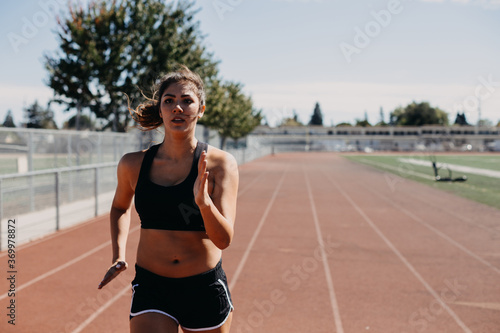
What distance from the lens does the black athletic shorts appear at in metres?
2.13

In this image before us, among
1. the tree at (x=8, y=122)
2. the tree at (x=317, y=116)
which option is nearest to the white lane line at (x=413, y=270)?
the tree at (x=8, y=122)

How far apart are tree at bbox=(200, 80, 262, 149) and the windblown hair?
813 inches

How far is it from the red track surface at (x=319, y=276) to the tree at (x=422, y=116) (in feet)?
369

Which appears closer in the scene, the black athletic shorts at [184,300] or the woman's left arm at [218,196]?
the woman's left arm at [218,196]

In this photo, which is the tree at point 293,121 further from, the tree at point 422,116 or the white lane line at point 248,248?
the white lane line at point 248,248

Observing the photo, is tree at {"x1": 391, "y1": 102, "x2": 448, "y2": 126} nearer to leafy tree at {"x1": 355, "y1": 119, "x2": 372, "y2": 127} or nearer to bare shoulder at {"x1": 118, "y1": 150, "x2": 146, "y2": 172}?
leafy tree at {"x1": 355, "y1": 119, "x2": 372, "y2": 127}

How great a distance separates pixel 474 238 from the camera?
364 inches

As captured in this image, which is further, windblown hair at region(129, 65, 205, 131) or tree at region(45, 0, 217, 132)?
tree at region(45, 0, 217, 132)

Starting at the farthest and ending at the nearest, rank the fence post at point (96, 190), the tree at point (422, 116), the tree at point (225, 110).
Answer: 1. the tree at point (422, 116)
2. the tree at point (225, 110)
3. the fence post at point (96, 190)

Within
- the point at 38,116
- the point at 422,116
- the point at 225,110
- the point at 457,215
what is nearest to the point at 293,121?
the point at 422,116

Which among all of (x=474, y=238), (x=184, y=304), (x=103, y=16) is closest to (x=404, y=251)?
(x=474, y=238)

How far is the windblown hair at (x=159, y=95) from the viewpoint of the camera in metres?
2.20

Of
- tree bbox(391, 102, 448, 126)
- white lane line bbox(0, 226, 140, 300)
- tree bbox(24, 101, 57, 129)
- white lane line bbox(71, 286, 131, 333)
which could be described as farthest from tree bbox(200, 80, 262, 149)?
tree bbox(391, 102, 448, 126)

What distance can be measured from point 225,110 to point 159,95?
82.0ft
